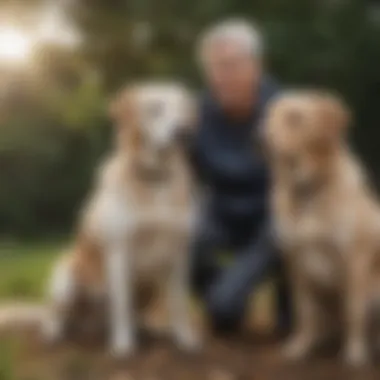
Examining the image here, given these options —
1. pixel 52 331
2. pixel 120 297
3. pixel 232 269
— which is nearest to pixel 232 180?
pixel 232 269

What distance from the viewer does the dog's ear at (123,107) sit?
1.31 meters

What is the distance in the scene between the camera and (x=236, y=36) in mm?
1331

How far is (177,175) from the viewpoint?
1338 mm

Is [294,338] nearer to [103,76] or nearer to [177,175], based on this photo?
[177,175]

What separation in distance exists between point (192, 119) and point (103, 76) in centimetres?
14

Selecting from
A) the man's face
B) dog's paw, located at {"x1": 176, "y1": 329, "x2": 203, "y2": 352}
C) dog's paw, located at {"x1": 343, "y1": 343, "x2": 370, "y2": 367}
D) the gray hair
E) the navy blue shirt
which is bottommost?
dog's paw, located at {"x1": 343, "y1": 343, "x2": 370, "y2": 367}

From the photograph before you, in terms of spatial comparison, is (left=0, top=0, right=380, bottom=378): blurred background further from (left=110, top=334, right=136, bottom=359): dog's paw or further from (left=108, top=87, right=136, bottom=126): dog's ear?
(left=110, top=334, right=136, bottom=359): dog's paw

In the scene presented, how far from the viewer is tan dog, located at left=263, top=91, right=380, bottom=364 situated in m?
1.30

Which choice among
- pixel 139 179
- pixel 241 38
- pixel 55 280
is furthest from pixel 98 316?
pixel 241 38

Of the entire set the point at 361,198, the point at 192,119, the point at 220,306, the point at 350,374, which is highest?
the point at 192,119

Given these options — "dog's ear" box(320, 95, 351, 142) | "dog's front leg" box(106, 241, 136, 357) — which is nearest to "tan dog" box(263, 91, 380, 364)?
"dog's ear" box(320, 95, 351, 142)

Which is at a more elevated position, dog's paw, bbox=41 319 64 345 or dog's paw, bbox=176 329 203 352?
dog's paw, bbox=41 319 64 345

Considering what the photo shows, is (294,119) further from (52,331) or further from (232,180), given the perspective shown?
(52,331)

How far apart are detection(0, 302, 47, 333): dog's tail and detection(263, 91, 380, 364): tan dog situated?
364 millimetres
